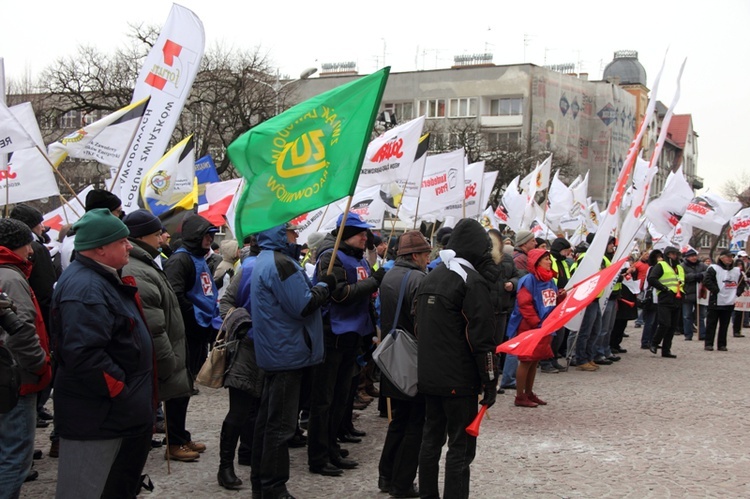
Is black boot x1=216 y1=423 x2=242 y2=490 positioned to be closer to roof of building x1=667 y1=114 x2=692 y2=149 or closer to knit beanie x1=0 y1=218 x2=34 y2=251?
knit beanie x1=0 y1=218 x2=34 y2=251

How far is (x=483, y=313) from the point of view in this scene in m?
5.50

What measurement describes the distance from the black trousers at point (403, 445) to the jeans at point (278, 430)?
904mm

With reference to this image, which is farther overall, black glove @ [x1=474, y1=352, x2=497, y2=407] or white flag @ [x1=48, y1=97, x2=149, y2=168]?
white flag @ [x1=48, y1=97, x2=149, y2=168]

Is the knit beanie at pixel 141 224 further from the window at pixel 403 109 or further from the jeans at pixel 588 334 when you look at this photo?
the window at pixel 403 109

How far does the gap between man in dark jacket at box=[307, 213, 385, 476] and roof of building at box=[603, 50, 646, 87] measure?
92.3m

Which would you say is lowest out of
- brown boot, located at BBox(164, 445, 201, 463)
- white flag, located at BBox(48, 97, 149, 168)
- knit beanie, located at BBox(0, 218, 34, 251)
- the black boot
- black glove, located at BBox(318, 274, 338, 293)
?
brown boot, located at BBox(164, 445, 201, 463)

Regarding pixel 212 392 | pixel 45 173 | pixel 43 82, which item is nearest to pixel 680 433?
pixel 212 392

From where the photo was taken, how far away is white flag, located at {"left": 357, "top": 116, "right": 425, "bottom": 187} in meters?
12.6

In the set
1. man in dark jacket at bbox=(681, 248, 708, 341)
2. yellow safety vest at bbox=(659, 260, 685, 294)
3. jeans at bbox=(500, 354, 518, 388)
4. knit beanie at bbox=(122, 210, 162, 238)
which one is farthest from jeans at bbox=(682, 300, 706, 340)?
knit beanie at bbox=(122, 210, 162, 238)

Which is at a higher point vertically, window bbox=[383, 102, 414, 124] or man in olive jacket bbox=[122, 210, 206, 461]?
window bbox=[383, 102, 414, 124]

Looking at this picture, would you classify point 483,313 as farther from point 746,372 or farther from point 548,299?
point 746,372

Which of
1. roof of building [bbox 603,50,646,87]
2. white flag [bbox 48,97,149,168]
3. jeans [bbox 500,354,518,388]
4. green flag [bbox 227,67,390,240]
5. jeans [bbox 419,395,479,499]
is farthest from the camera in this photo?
roof of building [bbox 603,50,646,87]

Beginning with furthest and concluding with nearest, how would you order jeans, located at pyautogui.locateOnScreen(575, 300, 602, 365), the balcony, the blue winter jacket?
the balcony
jeans, located at pyautogui.locateOnScreen(575, 300, 602, 365)
the blue winter jacket

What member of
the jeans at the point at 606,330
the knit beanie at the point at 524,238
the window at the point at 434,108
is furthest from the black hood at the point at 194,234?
the window at the point at 434,108
